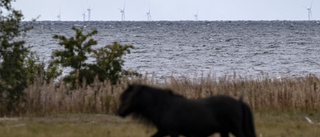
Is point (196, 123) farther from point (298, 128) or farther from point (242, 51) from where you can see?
point (242, 51)

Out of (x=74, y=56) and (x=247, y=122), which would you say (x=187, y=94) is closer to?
(x=74, y=56)

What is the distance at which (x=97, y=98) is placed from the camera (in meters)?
20.1

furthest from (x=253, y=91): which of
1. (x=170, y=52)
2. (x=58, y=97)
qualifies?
(x=170, y=52)

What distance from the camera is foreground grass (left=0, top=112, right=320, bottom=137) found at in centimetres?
1370

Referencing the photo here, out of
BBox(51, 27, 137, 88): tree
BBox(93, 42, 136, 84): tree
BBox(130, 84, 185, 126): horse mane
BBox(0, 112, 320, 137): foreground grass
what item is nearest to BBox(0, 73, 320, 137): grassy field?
BBox(0, 112, 320, 137): foreground grass

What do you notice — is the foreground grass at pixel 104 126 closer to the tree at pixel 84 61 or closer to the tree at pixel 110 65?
the tree at pixel 84 61

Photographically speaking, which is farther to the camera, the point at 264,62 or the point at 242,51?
the point at 242,51

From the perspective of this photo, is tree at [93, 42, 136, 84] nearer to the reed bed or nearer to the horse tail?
the reed bed

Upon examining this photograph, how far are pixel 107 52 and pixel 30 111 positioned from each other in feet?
16.5

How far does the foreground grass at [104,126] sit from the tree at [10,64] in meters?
1.84

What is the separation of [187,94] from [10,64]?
20.3 feet

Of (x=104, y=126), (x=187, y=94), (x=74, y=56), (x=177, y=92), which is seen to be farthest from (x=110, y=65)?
(x=104, y=126)

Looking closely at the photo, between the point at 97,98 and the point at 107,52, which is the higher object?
the point at 107,52

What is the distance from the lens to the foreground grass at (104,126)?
44.9ft
